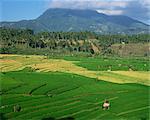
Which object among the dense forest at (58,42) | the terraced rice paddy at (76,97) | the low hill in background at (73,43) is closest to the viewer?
the terraced rice paddy at (76,97)

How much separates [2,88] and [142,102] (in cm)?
1098

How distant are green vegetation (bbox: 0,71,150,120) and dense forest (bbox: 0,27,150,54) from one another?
47.6 metres

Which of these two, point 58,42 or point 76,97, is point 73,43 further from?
point 76,97

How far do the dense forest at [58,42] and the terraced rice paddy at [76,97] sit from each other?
147 ft

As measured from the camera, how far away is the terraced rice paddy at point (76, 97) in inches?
922

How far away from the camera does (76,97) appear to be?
29.7m

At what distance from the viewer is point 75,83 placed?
3734 cm

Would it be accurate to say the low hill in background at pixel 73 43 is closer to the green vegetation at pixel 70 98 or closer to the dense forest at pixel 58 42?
Answer: the dense forest at pixel 58 42

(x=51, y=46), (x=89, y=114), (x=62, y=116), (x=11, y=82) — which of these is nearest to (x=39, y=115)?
(x=62, y=116)

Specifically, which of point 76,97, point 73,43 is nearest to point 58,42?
point 73,43

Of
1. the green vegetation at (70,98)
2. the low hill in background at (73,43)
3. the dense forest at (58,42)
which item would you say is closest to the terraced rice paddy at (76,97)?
the green vegetation at (70,98)

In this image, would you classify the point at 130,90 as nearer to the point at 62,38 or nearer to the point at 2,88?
the point at 2,88

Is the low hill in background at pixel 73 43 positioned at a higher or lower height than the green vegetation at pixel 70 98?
higher

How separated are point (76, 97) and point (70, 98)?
0.72 meters
